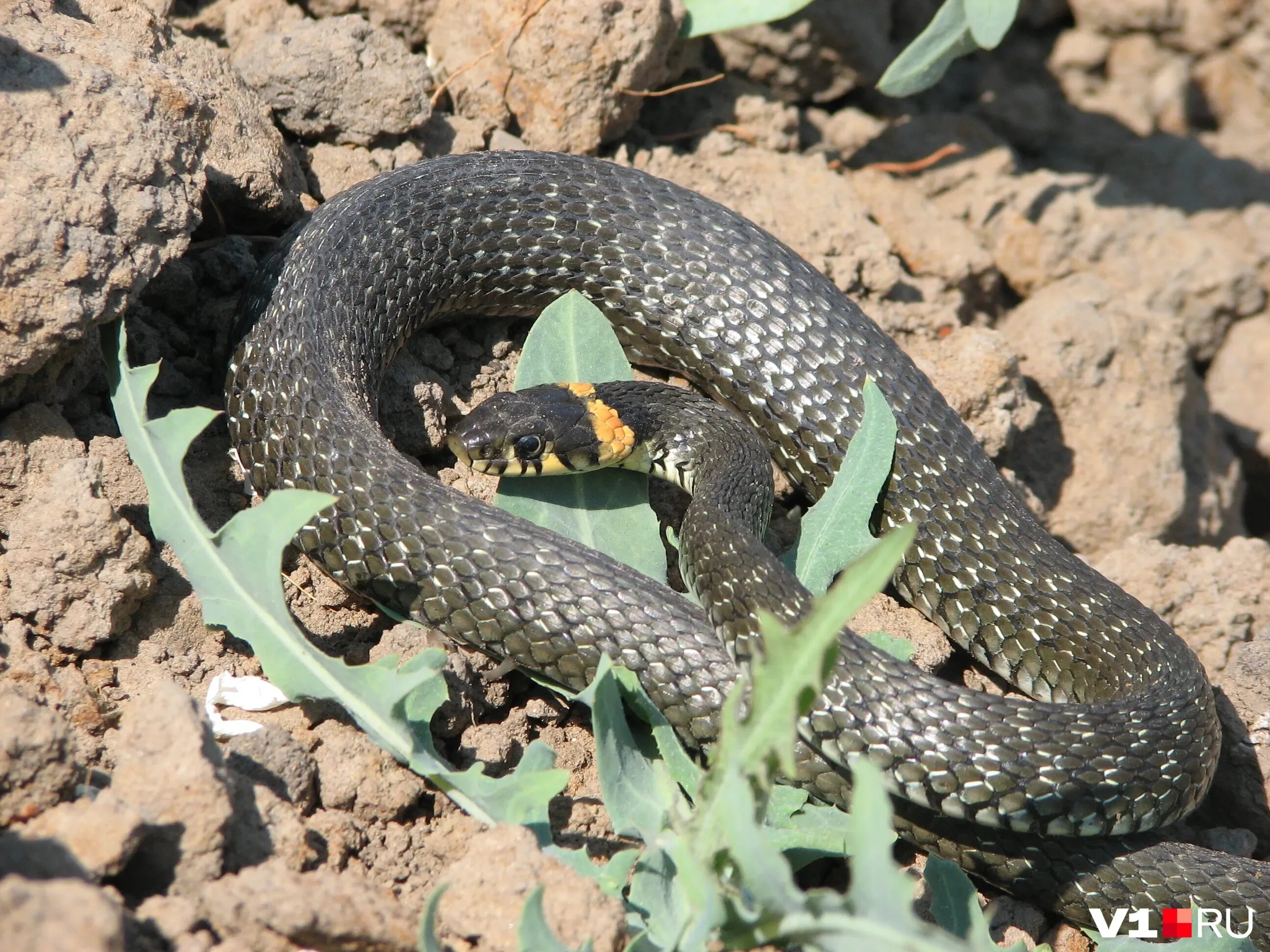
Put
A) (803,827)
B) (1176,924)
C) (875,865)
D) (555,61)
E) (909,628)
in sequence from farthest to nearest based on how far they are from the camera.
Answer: (555,61), (909,628), (1176,924), (803,827), (875,865)

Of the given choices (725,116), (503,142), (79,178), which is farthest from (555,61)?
(79,178)

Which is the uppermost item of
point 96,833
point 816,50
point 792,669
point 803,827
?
point 816,50

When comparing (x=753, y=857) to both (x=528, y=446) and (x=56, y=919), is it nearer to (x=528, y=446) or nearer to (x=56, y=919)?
(x=56, y=919)

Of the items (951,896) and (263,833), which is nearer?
(263,833)

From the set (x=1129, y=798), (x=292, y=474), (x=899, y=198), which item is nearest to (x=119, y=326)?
(x=292, y=474)

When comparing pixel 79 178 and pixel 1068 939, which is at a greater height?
pixel 79 178

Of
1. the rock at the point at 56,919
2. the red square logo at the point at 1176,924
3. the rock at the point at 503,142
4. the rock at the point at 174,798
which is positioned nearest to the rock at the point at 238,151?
the rock at the point at 503,142
